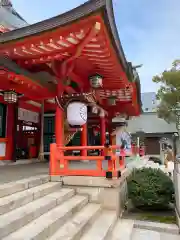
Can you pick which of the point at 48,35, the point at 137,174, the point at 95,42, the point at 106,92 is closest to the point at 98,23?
the point at 95,42

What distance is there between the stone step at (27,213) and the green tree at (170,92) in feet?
88.6

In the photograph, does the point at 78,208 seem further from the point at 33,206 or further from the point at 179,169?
the point at 179,169

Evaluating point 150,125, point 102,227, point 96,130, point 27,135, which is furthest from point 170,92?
point 102,227

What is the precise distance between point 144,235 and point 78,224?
187cm

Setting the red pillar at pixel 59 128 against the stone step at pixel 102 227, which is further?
the red pillar at pixel 59 128

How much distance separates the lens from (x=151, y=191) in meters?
6.64

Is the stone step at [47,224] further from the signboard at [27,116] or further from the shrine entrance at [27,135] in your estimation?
the shrine entrance at [27,135]

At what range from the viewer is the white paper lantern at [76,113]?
6543mm

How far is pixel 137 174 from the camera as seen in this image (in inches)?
293

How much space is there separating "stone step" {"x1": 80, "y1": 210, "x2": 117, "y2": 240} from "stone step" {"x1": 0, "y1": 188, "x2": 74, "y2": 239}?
782 mm

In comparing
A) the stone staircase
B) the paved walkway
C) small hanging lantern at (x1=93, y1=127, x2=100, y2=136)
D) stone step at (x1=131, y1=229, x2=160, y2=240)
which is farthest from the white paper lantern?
small hanging lantern at (x1=93, y1=127, x2=100, y2=136)

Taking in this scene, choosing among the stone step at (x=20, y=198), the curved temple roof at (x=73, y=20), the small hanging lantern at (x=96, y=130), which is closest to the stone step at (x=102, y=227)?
the stone step at (x=20, y=198)

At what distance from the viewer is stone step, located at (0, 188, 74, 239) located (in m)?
3.04

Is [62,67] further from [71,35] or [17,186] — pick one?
[17,186]
